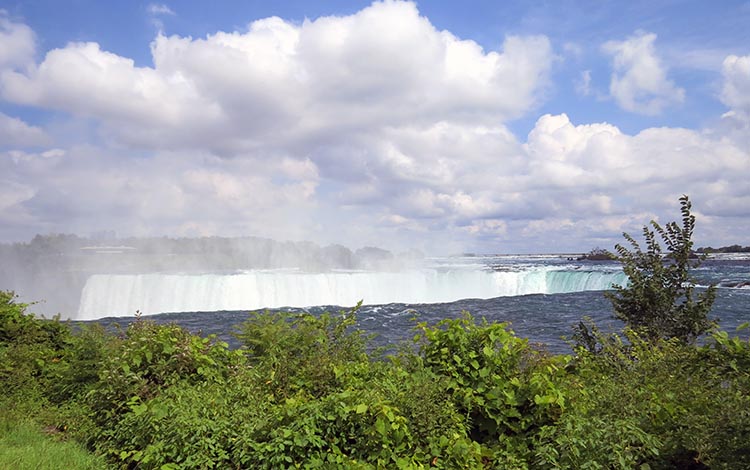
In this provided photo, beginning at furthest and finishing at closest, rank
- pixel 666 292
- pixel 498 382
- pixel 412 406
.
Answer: pixel 666 292 < pixel 498 382 < pixel 412 406

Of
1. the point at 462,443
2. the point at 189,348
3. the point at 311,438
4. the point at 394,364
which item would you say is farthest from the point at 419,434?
the point at 189,348

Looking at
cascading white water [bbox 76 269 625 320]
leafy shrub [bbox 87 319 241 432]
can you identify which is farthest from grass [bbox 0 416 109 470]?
cascading white water [bbox 76 269 625 320]

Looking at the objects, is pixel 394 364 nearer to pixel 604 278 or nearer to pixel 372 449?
pixel 372 449

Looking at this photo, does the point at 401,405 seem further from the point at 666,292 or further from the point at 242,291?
the point at 242,291

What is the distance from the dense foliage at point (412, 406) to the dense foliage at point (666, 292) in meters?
2.07

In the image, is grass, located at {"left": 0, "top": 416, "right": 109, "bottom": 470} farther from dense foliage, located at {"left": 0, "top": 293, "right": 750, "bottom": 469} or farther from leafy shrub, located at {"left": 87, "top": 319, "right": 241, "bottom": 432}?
leafy shrub, located at {"left": 87, "top": 319, "right": 241, "bottom": 432}

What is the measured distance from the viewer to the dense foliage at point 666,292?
760 cm

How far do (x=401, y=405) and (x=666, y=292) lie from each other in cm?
563

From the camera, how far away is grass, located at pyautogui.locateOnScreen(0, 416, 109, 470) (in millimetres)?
4453

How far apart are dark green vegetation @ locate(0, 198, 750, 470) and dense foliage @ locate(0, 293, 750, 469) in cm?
1

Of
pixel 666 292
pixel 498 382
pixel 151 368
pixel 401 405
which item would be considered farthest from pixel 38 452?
pixel 666 292

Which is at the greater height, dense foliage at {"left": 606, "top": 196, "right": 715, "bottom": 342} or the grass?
dense foliage at {"left": 606, "top": 196, "right": 715, "bottom": 342}

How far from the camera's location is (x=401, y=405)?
13.3ft

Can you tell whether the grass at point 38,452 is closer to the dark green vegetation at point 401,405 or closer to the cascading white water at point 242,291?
the dark green vegetation at point 401,405
